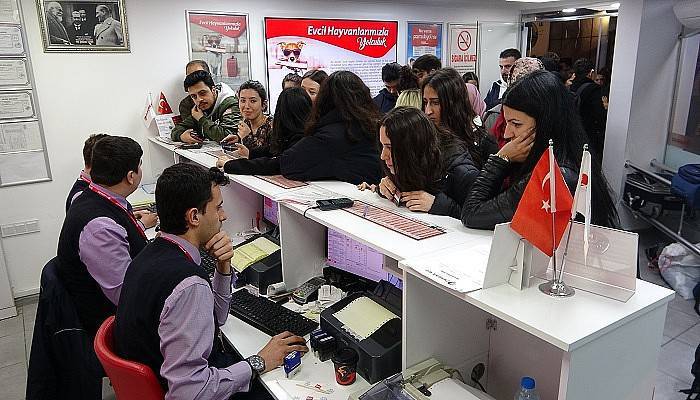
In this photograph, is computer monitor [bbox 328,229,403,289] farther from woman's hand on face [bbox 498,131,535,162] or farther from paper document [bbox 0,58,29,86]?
paper document [bbox 0,58,29,86]

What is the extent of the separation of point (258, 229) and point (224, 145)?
2.82 feet

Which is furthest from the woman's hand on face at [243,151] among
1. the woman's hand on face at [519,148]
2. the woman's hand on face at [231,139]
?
Answer: the woman's hand on face at [519,148]

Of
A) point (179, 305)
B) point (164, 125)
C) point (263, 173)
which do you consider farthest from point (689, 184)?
point (164, 125)

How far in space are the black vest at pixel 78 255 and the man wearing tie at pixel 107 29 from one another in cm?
223

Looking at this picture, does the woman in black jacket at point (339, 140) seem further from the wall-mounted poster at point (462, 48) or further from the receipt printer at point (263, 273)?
the wall-mounted poster at point (462, 48)

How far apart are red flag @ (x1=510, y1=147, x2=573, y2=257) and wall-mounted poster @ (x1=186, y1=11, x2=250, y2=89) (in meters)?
3.74

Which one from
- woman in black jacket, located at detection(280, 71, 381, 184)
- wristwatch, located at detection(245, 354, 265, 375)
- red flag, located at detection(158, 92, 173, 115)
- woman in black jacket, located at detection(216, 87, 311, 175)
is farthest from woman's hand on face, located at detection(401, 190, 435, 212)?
red flag, located at detection(158, 92, 173, 115)

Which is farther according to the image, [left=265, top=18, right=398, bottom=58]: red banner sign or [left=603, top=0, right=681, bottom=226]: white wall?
[left=265, top=18, right=398, bottom=58]: red banner sign

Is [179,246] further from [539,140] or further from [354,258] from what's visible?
[539,140]

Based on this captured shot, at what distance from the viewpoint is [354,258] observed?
2.12 metres

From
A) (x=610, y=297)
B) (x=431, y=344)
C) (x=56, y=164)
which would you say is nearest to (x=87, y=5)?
(x=56, y=164)

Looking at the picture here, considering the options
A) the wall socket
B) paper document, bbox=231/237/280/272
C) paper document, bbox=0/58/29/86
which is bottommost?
the wall socket

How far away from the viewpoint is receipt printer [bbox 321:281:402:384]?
58.5 inches

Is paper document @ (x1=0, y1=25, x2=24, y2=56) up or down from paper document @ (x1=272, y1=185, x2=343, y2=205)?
up
